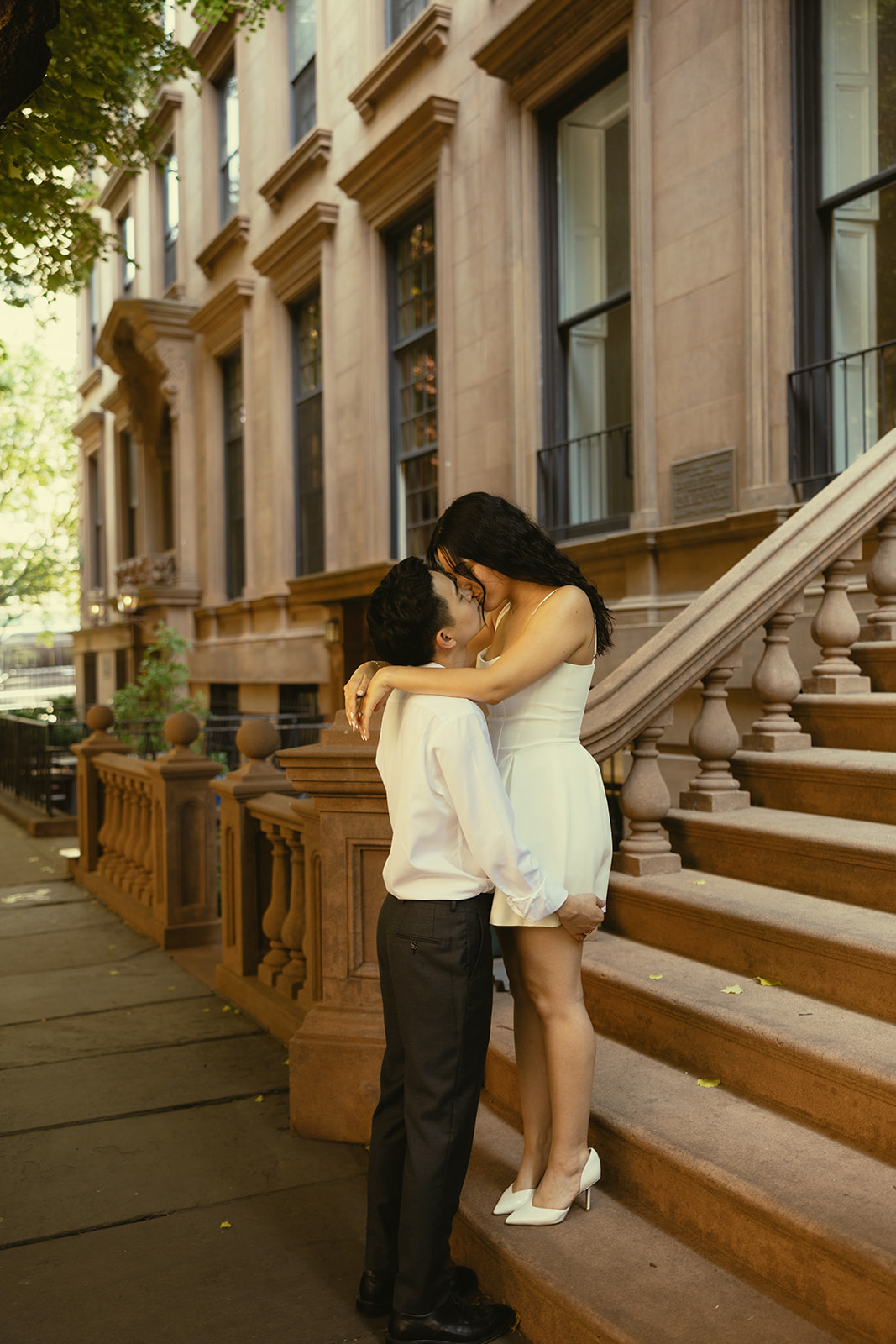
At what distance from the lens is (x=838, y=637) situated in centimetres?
498

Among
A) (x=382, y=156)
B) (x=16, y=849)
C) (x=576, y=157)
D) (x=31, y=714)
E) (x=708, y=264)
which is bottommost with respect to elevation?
(x=16, y=849)

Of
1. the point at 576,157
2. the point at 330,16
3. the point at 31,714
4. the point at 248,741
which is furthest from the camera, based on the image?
the point at 31,714

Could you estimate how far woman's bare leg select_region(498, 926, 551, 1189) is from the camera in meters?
2.90

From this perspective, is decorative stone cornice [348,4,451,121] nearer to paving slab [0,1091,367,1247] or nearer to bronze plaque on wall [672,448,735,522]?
bronze plaque on wall [672,448,735,522]

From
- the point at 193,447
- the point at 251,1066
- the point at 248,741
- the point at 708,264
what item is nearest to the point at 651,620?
the point at 708,264

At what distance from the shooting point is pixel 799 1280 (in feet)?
8.00

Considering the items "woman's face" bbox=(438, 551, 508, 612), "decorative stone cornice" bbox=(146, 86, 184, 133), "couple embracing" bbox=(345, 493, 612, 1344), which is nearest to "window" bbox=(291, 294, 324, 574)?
"decorative stone cornice" bbox=(146, 86, 184, 133)

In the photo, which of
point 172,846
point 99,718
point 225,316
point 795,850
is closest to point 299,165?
point 225,316

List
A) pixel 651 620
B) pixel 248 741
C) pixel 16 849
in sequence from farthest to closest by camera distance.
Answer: pixel 16 849 < pixel 651 620 < pixel 248 741

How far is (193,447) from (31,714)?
5.43 m

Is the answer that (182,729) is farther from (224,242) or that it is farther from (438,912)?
(224,242)

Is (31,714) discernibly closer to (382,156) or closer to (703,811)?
(382,156)

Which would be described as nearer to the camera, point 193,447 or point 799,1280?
point 799,1280

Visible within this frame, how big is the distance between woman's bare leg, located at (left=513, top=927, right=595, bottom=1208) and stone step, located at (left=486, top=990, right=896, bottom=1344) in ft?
0.49
